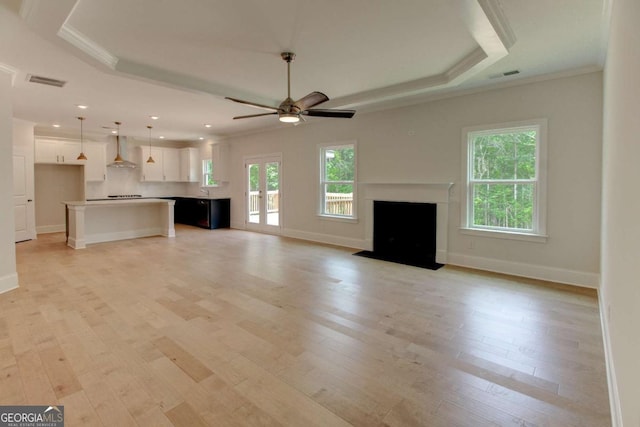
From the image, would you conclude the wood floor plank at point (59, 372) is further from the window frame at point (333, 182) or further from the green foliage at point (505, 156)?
the green foliage at point (505, 156)

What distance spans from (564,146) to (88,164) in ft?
33.9

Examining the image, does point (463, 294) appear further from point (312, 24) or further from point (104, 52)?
point (104, 52)

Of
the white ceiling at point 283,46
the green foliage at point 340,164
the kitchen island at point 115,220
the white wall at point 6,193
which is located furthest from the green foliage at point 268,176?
the white wall at point 6,193

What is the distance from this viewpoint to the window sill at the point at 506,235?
4.37 m

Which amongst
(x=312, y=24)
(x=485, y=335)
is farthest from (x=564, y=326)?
(x=312, y=24)

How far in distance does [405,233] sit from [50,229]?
8.84 meters

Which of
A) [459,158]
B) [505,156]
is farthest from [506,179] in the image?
[459,158]

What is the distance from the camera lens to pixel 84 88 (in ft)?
15.6

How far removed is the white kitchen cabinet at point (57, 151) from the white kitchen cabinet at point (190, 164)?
2715mm

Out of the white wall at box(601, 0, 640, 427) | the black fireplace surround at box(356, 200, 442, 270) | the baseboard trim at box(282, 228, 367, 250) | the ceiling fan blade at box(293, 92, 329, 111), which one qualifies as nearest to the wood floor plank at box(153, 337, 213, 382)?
the white wall at box(601, 0, 640, 427)

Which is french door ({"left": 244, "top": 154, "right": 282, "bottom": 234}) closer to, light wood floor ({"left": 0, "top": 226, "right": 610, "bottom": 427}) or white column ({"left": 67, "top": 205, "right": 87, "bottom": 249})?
white column ({"left": 67, "top": 205, "right": 87, "bottom": 249})

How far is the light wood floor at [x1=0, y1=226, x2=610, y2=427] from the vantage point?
73.7 inches

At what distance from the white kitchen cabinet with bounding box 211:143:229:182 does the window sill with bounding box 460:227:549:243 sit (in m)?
6.74

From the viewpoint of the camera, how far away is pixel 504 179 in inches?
184
